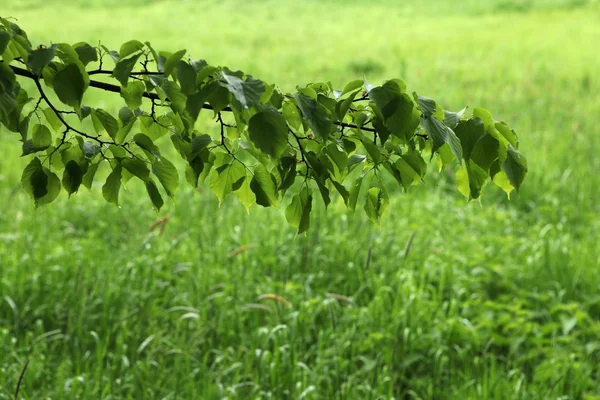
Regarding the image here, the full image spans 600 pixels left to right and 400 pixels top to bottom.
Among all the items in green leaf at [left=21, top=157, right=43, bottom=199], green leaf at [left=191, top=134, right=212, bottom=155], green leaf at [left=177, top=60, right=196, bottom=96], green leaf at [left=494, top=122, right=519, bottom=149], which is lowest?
green leaf at [left=21, top=157, right=43, bottom=199]

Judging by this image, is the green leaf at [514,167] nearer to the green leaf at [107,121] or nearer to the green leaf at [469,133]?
the green leaf at [469,133]

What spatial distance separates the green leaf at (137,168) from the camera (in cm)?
172

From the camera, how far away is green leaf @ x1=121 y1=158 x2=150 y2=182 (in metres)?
1.72

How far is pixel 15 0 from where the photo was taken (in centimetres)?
2220

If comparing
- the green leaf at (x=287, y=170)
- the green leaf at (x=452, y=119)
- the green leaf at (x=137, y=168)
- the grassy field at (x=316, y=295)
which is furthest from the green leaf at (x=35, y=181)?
the green leaf at (x=452, y=119)

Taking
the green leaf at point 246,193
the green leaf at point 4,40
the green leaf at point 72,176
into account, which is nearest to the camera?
the green leaf at point 4,40

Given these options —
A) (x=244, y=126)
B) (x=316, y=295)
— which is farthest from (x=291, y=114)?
(x=316, y=295)

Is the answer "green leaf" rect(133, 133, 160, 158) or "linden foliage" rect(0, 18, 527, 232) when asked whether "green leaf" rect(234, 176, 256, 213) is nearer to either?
"linden foliage" rect(0, 18, 527, 232)

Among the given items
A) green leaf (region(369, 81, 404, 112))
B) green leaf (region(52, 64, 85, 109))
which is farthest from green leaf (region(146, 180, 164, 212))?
green leaf (region(369, 81, 404, 112))

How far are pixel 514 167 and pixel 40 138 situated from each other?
1159mm

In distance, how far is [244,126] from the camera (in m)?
1.76

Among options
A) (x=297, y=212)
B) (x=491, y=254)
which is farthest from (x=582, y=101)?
(x=297, y=212)

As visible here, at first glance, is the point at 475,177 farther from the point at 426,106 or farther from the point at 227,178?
the point at 227,178

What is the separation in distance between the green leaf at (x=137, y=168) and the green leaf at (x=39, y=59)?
0.39 meters
